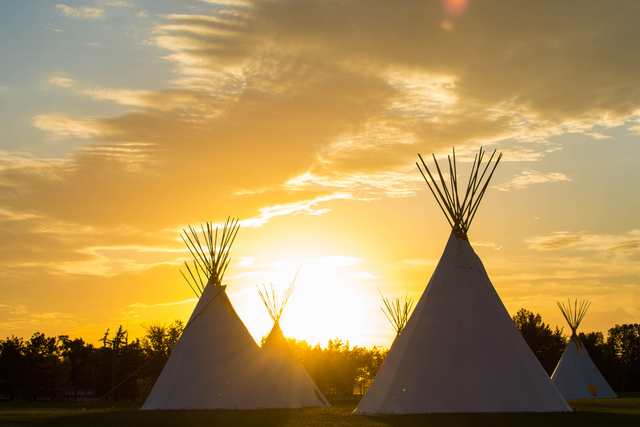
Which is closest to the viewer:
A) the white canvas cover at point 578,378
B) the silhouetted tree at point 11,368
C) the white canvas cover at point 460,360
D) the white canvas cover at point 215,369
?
the white canvas cover at point 460,360

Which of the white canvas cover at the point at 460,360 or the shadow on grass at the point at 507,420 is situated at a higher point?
the white canvas cover at the point at 460,360

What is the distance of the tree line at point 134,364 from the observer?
34000mm

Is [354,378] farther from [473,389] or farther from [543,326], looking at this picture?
[473,389]

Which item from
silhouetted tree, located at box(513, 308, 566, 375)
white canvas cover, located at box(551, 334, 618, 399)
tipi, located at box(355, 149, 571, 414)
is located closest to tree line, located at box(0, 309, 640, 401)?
silhouetted tree, located at box(513, 308, 566, 375)

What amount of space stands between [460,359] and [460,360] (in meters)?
0.03

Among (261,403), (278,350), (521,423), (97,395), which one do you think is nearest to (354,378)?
(97,395)

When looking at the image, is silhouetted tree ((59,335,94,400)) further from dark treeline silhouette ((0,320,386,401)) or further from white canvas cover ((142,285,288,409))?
white canvas cover ((142,285,288,409))

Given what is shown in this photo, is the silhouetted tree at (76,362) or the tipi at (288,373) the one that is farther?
the silhouetted tree at (76,362)

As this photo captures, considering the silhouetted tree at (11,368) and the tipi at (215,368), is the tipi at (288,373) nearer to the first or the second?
the tipi at (215,368)

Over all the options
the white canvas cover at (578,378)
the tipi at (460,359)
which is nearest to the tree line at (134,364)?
the white canvas cover at (578,378)

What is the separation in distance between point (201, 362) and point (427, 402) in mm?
7834

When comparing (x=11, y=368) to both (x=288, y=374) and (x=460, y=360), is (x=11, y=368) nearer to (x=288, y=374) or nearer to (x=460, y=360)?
(x=288, y=374)

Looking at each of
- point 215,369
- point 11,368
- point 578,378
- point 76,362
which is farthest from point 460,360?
point 76,362

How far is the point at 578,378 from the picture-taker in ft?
84.4
